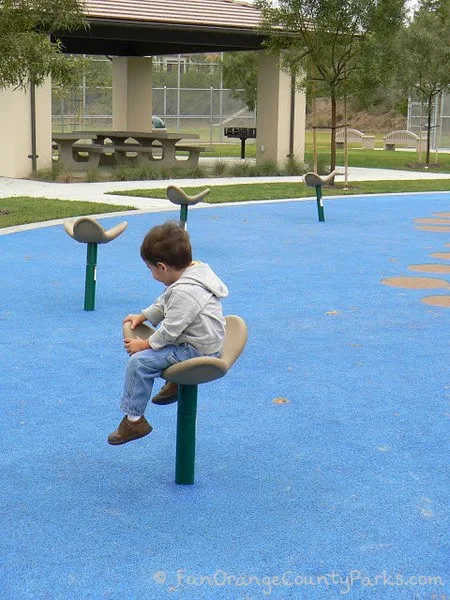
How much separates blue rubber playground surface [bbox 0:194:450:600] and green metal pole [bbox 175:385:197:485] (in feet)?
0.29

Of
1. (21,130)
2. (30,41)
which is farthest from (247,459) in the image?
(21,130)

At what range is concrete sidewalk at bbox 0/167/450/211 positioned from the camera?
17188mm

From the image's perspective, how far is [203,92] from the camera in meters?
43.8

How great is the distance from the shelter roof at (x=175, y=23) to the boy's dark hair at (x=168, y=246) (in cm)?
1806

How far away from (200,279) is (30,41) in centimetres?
1008

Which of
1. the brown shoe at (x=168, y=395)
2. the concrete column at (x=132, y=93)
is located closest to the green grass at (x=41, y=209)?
the brown shoe at (x=168, y=395)

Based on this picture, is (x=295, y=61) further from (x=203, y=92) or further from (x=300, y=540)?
(x=203, y=92)

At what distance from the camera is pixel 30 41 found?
1348 centimetres

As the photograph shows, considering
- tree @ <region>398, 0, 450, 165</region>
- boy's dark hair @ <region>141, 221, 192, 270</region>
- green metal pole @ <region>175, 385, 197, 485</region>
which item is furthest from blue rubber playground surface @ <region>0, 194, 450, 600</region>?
tree @ <region>398, 0, 450, 165</region>

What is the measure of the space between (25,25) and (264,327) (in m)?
8.22

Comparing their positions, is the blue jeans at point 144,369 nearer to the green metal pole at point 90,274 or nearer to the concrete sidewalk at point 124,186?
the green metal pole at point 90,274

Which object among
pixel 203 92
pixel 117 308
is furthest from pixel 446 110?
pixel 117 308

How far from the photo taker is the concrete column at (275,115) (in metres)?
25.8

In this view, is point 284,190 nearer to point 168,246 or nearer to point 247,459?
point 247,459
